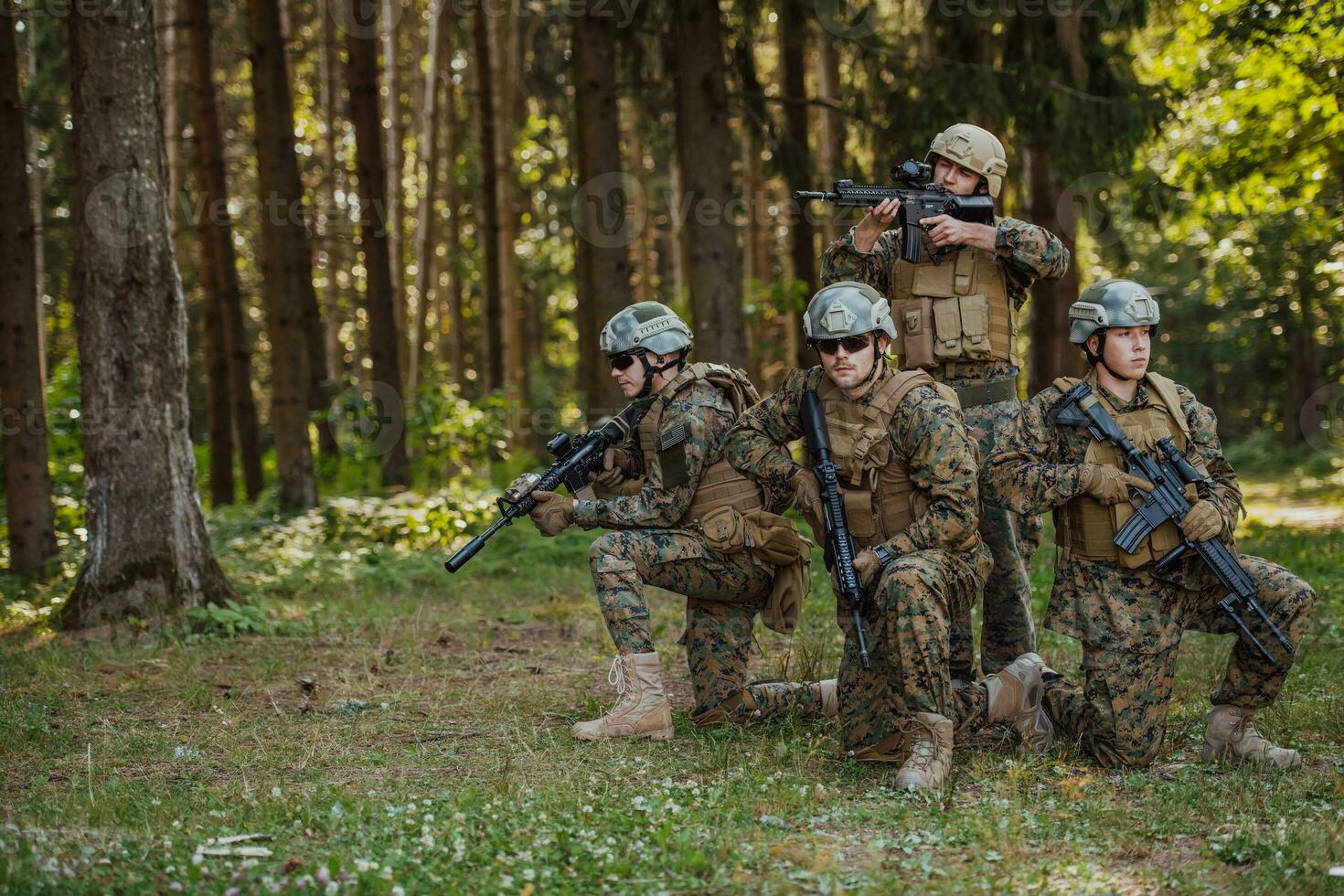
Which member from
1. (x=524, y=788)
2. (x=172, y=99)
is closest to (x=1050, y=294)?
(x=524, y=788)

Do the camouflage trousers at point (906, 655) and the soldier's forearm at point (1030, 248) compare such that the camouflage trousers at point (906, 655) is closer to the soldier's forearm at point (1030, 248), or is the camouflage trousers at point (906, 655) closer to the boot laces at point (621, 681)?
the boot laces at point (621, 681)

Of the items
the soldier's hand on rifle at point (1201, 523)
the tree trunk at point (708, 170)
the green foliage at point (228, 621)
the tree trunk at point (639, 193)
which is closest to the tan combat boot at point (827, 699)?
the soldier's hand on rifle at point (1201, 523)

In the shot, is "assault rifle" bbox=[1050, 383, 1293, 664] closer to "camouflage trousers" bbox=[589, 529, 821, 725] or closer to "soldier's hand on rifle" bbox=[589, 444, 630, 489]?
"camouflage trousers" bbox=[589, 529, 821, 725]

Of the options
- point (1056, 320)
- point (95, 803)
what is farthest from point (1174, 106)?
point (95, 803)

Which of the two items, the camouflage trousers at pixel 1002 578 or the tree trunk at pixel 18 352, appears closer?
the camouflage trousers at pixel 1002 578

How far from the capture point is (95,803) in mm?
4902

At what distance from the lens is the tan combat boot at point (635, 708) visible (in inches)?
239

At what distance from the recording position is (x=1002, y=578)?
6.32m

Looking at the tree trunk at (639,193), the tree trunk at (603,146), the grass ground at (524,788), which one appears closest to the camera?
the grass ground at (524,788)

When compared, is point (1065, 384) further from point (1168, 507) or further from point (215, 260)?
point (215, 260)

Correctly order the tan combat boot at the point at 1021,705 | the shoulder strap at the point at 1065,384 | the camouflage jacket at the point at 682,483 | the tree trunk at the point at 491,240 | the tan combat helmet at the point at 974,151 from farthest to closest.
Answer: the tree trunk at the point at 491,240 → the tan combat helmet at the point at 974,151 → the camouflage jacket at the point at 682,483 → the tan combat boot at the point at 1021,705 → the shoulder strap at the point at 1065,384

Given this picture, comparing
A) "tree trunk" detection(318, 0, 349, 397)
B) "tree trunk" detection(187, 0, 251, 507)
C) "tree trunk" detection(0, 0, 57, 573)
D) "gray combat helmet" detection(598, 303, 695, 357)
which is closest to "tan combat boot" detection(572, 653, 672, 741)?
"gray combat helmet" detection(598, 303, 695, 357)

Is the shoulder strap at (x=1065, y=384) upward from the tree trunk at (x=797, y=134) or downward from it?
downward

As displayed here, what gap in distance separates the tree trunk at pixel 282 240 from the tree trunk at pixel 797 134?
5.75 meters
